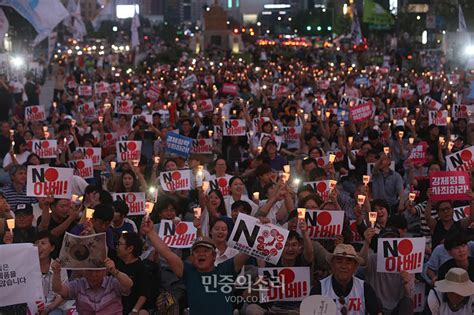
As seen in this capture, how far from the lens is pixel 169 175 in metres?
13.4

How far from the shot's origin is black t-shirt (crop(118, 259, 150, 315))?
845cm

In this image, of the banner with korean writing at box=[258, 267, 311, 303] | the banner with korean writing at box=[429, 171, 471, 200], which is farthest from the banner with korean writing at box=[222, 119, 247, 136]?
the banner with korean writing at box=[258, 267, 311, 303]

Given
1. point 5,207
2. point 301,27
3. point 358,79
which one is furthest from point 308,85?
point 301,27

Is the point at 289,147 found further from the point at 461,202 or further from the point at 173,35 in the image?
the point at 173,35

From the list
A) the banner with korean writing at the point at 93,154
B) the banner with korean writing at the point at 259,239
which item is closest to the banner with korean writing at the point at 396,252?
the banner with korean writing at the point at 259,239

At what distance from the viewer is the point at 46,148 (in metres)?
16.5

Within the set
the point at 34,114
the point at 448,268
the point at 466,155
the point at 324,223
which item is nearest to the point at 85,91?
the point at 34,114

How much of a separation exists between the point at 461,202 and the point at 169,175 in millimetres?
3574

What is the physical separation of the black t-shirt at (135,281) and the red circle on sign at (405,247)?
2088mm

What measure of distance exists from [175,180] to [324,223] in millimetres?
3808

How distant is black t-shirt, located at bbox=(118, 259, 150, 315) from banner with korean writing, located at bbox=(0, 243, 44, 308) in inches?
31.5

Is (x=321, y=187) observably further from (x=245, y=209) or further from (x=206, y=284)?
(x=206, y=284)

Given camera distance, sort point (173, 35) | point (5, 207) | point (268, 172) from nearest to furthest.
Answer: point (5, 207), point (268, 172), point (173, 35)

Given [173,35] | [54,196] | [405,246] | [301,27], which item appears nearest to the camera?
[405,246]
